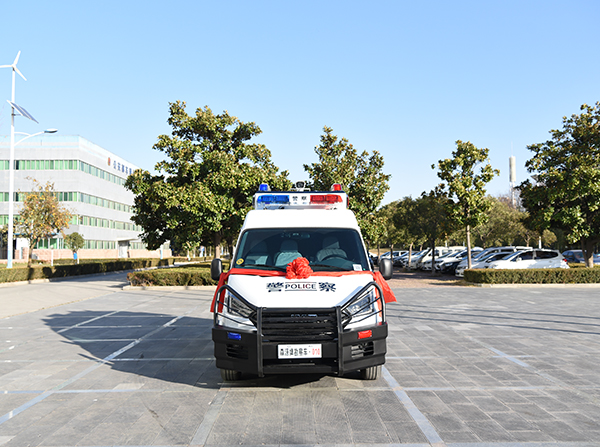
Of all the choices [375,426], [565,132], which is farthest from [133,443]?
[565,132]

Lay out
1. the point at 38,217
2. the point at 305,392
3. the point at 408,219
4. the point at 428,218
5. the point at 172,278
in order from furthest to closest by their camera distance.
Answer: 1. the point at 38,217
2. the point at 408,219
3. the point at 428,218
4. the point at 172,278
5. the point at 305,392

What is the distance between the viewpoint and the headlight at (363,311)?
5328mm

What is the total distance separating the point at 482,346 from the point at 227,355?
Result: 5238 mm

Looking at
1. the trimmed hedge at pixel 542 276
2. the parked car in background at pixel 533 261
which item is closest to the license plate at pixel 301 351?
the trimmed hedge at pixel 542 276

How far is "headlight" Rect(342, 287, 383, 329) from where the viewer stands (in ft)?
17.5

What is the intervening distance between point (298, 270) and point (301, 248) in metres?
0.88

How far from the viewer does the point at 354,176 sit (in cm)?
2677

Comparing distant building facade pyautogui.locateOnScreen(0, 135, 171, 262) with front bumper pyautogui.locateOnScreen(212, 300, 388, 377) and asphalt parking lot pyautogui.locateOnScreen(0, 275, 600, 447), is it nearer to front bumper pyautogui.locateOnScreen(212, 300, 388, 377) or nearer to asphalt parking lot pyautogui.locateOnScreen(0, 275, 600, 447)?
asphalt parking lot pyautogui.locateOnScreen(0, 275, 600, 447)

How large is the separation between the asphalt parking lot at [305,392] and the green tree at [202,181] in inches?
460

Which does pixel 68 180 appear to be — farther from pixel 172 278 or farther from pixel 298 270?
pixel 298 270

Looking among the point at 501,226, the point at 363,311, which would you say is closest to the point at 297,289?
the point at 363,311

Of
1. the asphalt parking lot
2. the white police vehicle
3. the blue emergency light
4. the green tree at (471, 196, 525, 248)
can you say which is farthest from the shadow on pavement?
the green tree at (471, 196, 525, 248)

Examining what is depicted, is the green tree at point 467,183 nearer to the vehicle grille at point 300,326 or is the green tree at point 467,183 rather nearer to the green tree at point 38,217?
the vehicle grille at point 300,326

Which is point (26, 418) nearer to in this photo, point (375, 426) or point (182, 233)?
point (375, 426)
